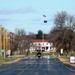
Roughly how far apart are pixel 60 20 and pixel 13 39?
3559 centimetres

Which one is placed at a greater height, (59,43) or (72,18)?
(72,18)

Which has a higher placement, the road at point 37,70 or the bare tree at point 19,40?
the bare tree at point 19,40

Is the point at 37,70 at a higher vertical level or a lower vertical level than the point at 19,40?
lower

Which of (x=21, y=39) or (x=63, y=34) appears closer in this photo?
(x=63, y=34)

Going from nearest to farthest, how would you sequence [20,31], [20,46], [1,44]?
[1,44], [20,46], [20,31]

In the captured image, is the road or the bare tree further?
the bare tree

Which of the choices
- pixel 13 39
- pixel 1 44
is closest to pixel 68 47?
pixel 1 44

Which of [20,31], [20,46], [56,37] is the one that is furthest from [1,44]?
[20,31]

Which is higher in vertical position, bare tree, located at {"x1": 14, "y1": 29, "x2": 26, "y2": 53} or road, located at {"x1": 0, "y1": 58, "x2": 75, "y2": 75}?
bare tree, located at {"x1": 14, "y1": 29, "x2": 26, "y2": 53}

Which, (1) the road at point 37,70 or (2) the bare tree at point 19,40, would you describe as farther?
(2) the bare tree at point 19,40

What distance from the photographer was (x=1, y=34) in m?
117

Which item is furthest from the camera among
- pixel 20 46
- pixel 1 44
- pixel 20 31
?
pixel 20 31

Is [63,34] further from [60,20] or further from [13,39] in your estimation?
Result: [13,39]

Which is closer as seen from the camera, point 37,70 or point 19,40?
point 37,70
